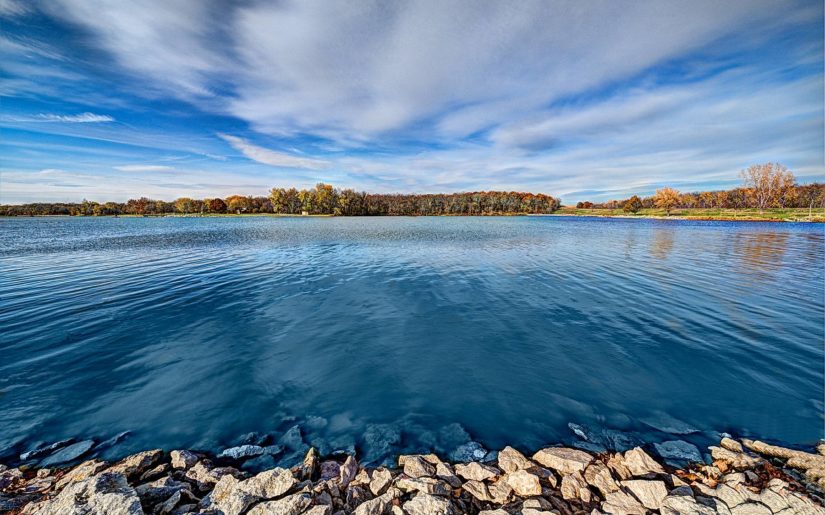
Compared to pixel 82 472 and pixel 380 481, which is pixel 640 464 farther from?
pixel 82 472

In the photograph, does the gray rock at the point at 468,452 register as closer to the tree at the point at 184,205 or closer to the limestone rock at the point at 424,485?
the limestone rock at the point at 424,485

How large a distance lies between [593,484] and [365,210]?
6236 inches

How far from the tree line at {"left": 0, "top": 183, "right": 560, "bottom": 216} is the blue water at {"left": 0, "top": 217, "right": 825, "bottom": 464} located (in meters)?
136

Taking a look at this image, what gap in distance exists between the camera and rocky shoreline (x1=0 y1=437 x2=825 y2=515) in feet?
13.8

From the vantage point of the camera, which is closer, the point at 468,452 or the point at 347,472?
the point at 347,472

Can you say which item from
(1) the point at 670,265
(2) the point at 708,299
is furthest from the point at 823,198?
(2) the point at 708,299

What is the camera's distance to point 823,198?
131m

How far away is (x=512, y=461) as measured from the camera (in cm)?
530

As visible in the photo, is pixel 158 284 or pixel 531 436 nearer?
pixel 531 436

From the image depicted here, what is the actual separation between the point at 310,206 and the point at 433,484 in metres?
151

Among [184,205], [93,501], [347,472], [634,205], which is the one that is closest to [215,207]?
[184,205]

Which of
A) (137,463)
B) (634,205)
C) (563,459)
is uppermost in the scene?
(634,205)

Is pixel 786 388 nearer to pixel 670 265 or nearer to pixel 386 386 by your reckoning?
pixel 386 386

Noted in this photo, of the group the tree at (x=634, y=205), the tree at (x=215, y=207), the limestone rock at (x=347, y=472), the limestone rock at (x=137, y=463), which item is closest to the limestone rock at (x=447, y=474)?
the limestone rock at (x=347, y=472)
